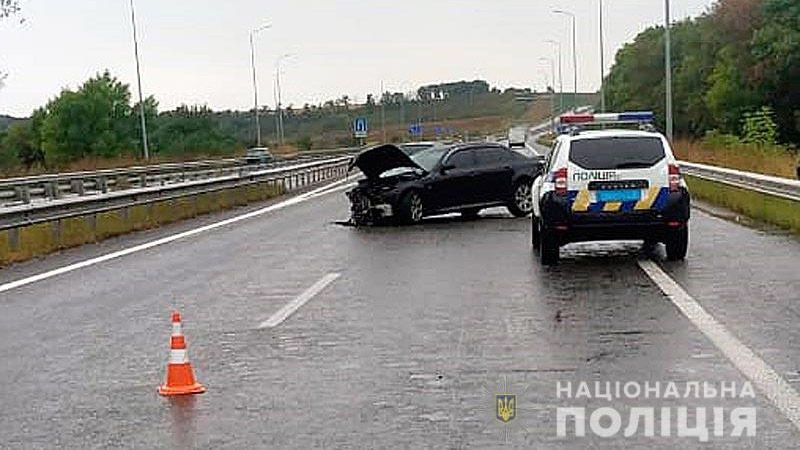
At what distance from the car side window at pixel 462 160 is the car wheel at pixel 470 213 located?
2.69 ft

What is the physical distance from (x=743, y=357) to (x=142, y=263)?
10.3m

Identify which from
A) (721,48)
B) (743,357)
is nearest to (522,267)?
(743,357)

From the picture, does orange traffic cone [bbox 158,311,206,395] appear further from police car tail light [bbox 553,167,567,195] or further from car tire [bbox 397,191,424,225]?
car tire [bbox 397,191,424,225]

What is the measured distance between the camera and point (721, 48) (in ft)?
253

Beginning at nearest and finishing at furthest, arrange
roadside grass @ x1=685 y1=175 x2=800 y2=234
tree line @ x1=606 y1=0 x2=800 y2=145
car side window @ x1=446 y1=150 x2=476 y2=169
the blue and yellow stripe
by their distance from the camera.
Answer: the blue and yellow stripe, roadside grass @ x1=685 y1=175 x2=800 y2=234, car side window @ x1=446 y1=150 x2=476 y2=169, tree line @ x1=606 y1=0 x2=800 y2=145

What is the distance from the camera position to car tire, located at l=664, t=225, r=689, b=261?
14.8 metres

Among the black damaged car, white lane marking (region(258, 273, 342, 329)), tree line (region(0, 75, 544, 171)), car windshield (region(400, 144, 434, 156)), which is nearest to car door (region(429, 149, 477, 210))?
the black damaged car

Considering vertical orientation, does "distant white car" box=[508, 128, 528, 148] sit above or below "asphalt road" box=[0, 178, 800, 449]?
below

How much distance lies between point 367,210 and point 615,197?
9.17m

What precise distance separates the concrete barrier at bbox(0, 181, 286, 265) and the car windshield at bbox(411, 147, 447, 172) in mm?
5410

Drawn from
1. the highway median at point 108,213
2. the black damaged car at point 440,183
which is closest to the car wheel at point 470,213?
the black damaged car at point 440,183

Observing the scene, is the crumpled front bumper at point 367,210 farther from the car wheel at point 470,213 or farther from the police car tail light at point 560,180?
the police car tail light at point 560,180

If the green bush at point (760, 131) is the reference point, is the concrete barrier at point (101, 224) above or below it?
above

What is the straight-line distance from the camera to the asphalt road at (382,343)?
7.07m
